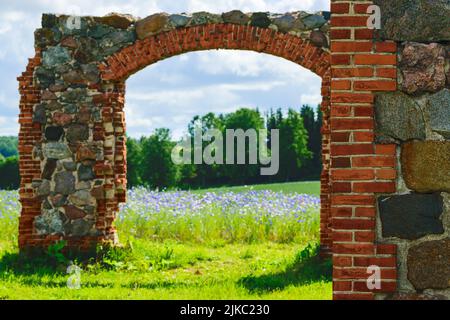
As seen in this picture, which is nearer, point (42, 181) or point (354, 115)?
point (354, 115)

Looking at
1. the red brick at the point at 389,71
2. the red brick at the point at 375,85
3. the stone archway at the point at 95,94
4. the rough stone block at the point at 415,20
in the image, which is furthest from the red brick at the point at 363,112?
the stone archway at the point at 95,94

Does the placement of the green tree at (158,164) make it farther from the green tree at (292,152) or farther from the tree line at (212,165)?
the green tree at (292,152)

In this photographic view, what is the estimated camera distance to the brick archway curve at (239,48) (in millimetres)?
9086

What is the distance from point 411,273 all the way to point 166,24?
6.02 meters

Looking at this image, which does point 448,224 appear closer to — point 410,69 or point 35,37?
point 410,69

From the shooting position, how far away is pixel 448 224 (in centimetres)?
420

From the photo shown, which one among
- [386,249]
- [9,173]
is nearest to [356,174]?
[386,249]

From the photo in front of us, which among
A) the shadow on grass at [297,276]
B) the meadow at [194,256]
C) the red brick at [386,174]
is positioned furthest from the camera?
the shadow on grass at [297,276]

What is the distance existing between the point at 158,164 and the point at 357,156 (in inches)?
1063

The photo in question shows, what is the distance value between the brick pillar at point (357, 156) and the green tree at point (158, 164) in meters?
26.6

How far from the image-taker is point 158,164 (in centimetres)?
3091

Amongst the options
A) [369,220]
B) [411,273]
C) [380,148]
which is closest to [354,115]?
[380,148]
